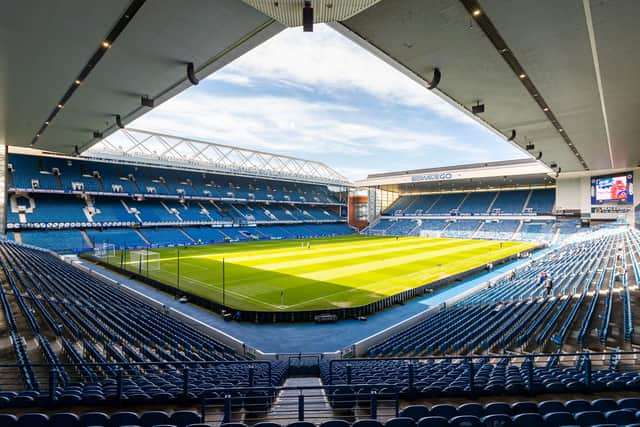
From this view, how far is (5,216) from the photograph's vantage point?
125 feet

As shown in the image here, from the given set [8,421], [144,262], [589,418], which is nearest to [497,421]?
[589,418]

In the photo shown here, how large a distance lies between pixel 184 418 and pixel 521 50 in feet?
35.0

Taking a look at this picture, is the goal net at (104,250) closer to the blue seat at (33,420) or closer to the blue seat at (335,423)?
the blue seat at (33,420)

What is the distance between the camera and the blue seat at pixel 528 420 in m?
3.95

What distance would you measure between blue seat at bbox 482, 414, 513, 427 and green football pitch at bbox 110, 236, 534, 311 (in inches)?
622

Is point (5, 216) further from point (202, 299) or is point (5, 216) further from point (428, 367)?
point (428, 367)

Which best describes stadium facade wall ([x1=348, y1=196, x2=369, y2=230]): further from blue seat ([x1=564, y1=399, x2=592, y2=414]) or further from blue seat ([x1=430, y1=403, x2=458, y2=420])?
blue seat ([x1=430, y1=403, x2=458, y2=420])

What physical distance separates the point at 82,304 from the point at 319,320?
11.0m

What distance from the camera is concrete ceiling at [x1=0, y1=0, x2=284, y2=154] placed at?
6.93 metres

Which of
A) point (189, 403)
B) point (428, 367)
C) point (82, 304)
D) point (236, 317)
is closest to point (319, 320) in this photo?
point (236, 317)

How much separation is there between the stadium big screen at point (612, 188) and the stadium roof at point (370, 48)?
29.0m

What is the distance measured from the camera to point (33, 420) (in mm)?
3992

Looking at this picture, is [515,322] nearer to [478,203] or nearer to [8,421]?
[8,421]

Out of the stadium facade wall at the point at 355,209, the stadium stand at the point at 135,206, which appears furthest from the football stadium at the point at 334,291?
the stadium facade wall at the point at 355,209
